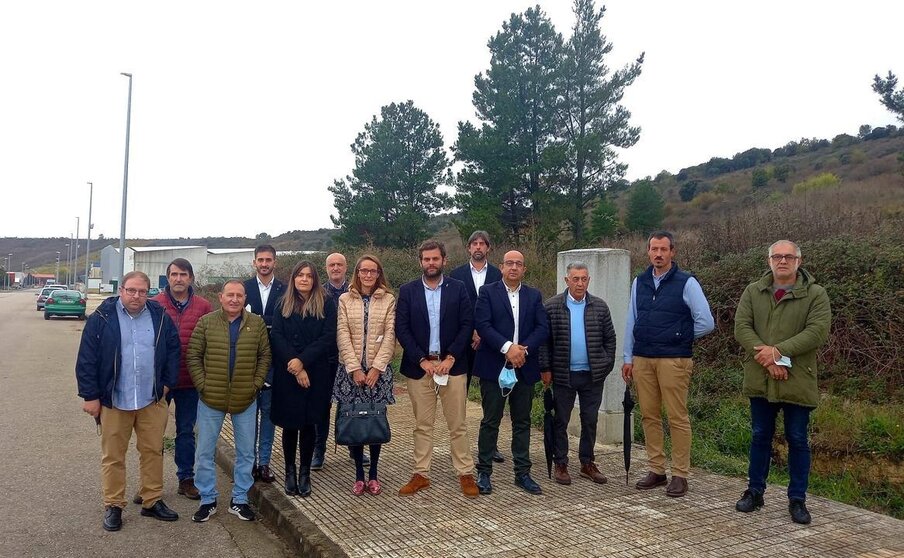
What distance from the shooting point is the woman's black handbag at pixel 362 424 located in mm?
5012

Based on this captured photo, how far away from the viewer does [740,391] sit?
802cm

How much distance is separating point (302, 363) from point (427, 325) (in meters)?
1.03

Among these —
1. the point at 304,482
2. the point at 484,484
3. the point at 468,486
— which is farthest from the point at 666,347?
the point at 304,482

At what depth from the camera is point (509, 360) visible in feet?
17.0

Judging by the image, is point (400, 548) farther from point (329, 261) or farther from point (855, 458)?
point (855, 458)

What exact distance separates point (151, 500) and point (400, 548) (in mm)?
2176

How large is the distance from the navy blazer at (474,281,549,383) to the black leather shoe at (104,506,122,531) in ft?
9.44

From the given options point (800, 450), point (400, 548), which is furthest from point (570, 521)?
point (800, 450)

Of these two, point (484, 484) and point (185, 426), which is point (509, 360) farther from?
point (185, 426)

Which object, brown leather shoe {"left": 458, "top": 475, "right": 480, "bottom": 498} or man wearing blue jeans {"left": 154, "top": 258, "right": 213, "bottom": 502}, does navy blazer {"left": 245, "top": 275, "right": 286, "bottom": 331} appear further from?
brown leather shoe {"left": 458, "top": 475, "right": 480, "bottom": 498}

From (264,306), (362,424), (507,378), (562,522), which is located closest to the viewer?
(562,522)

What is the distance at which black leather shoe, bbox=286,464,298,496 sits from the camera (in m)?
5.16

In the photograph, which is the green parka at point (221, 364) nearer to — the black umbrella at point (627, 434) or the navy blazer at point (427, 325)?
the navy blazer at point (427, 325)

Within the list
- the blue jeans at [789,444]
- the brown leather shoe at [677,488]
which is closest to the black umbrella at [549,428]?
the brown leather shoe at [677,488]
